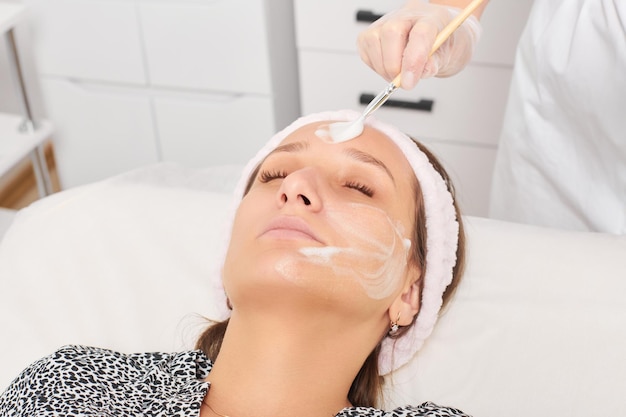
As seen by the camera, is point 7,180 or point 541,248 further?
point 7,180

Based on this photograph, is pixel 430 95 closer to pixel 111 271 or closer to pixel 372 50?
pixel 372 50

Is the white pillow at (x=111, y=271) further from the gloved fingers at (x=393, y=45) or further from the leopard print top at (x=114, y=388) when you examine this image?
the gloved fingers at (x=393, y=45)

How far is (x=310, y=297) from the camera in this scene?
3.61 feet

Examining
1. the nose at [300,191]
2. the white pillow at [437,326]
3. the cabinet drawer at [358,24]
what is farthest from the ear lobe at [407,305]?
the cabinet drawer at [358,24]

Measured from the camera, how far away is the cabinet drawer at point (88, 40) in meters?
2.36

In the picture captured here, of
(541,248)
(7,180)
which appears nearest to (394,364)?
(541,248)

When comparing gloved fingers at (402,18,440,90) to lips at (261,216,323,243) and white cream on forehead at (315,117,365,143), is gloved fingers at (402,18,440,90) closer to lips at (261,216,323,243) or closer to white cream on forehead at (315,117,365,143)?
white cream on forehead at (315,117,365,143)

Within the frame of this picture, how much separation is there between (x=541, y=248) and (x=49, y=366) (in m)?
0.84

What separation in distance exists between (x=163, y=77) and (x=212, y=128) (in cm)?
21

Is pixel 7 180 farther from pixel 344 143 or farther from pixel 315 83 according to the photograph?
pixel 344 143

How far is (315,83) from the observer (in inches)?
89.7

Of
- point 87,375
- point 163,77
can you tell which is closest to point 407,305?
point 87,375

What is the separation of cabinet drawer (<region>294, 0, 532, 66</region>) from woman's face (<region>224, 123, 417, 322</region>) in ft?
2.92

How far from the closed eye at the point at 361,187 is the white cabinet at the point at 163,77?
113 centimetres
